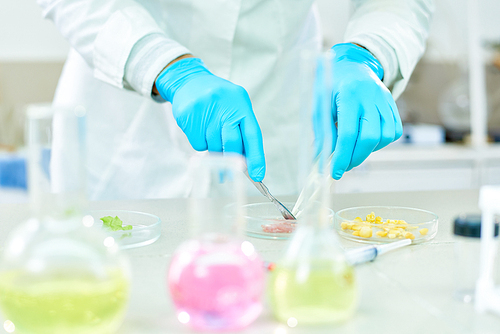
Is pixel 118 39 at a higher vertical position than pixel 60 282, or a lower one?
higher

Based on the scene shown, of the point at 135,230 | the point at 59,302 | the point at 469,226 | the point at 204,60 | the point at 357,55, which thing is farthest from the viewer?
the point at 204,60

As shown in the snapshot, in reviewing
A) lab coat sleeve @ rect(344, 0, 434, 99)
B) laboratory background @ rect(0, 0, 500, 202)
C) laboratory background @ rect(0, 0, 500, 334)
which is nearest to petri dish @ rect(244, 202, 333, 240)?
laboratory background @ rect(0, 0, 500, 334)

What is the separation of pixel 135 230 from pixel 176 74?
1.33ft

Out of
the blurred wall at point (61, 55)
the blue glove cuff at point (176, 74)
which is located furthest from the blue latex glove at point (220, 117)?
the blurred wall at point (61, 55)

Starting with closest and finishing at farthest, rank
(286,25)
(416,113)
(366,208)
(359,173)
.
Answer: (366,208) < (286,25) < (359,173) < (416,113)

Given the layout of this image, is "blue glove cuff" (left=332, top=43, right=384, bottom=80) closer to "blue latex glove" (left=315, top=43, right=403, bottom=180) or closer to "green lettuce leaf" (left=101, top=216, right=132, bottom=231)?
"blue latex glove" (left=315, top=43, right=403, bottom=180)

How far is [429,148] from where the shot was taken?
2943 millimetres

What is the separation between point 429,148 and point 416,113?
664 mm

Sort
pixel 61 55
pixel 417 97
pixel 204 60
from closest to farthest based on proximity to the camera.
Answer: pixel 204 60 → pixel 61 55 → pixel 417 97

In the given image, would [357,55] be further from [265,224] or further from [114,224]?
[114,224]

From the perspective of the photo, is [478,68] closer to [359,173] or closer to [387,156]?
[387,156]

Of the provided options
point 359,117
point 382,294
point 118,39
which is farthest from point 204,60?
point 382,294

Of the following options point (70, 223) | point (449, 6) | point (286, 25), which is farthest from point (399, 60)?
point (449, 6)

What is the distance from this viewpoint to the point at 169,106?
1477 millimetres
